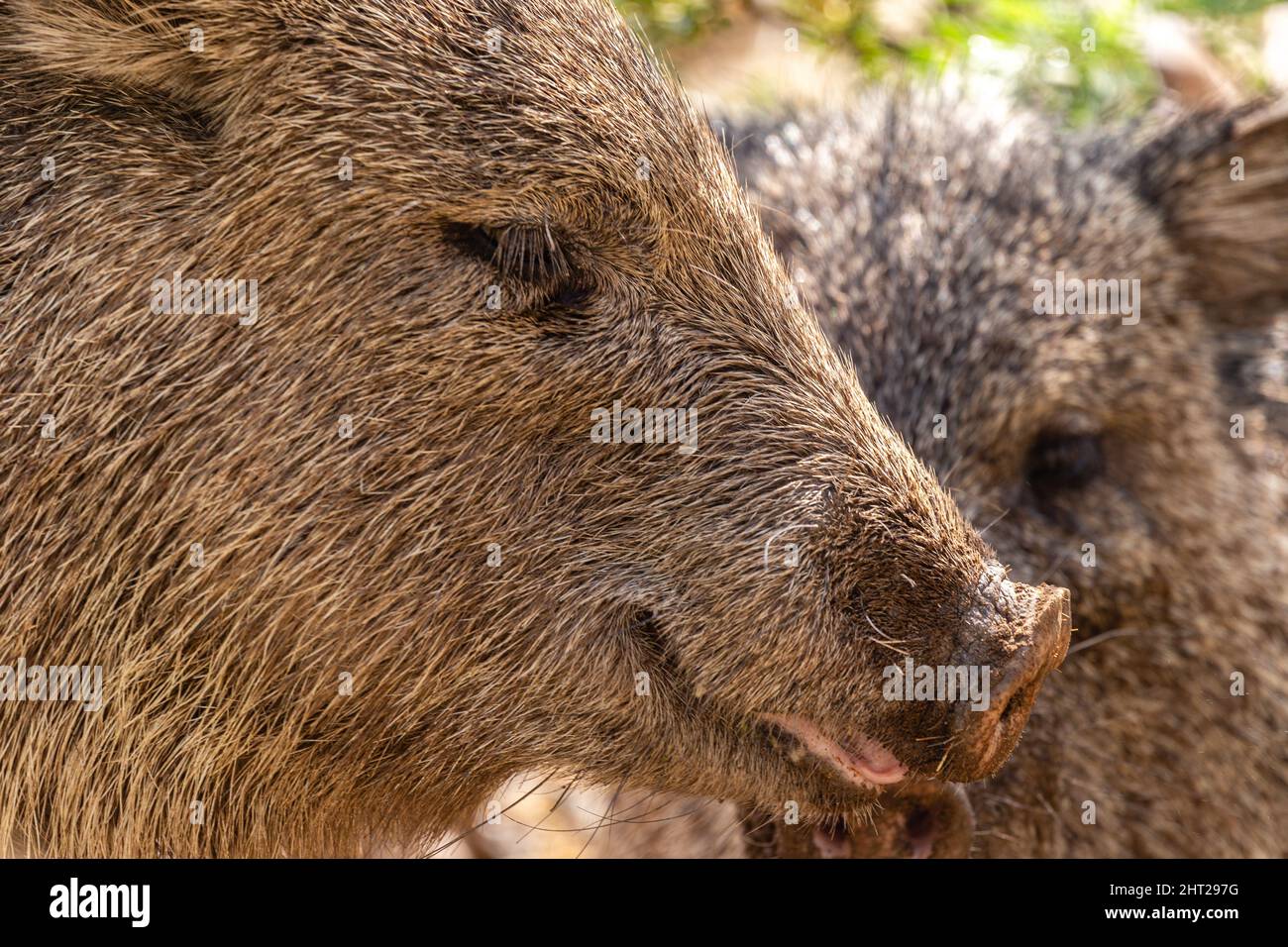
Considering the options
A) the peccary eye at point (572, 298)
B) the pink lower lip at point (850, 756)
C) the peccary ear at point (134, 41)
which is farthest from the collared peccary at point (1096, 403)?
the peccary ear at point (134, 41)

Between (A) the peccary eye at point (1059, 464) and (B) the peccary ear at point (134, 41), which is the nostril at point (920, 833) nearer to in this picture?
(A) the peccary eye at point (1059, 464)

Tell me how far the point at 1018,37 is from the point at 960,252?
2.07m

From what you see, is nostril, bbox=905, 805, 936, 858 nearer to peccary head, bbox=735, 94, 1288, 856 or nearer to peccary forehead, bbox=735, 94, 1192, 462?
peccary head, bbox=735, 94, 1288, 856

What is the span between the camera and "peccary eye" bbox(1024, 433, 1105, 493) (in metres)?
4.36

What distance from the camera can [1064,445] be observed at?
14.3ft

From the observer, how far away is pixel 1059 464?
4363 mm

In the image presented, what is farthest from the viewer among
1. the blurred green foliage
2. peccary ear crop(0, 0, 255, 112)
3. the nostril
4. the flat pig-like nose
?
the blurred green foliage

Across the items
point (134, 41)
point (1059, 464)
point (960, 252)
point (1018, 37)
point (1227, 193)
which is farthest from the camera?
point (1018, 37)

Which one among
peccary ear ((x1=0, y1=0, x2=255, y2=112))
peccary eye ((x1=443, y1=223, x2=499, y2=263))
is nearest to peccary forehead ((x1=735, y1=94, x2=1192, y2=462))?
peccary eye ((x1=443, y1=223, x2=499, y2=263))

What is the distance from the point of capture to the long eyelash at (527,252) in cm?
302

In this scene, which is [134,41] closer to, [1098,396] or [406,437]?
[406,437]

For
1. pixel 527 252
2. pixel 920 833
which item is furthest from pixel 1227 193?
pixel 527 252

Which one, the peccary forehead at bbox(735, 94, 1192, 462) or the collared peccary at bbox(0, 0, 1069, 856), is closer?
the collared peccary at bbox(0, 0, 1069, 856)
